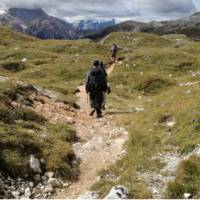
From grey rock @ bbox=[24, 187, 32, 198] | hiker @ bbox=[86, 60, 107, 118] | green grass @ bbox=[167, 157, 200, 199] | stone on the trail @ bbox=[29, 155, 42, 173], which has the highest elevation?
hiker @ bbox=[86, 60, 107, 118]

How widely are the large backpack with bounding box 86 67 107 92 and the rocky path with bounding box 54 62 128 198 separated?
6.13 ft

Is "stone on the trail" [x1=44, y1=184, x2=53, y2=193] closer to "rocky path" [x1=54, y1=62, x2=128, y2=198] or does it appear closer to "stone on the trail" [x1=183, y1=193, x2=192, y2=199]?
"rocky path" [x1=54, y1=62, x2=128, y2=198]

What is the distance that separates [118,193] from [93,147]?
285 inches

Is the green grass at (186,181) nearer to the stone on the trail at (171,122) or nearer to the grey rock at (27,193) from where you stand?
the grey rock at (27,193)

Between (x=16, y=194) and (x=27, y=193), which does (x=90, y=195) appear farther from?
(x=16, y=194)

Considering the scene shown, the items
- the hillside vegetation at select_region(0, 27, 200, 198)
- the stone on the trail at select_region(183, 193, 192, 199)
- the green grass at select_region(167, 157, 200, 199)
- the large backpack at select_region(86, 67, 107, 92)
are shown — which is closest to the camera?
the stone on the trail at select_region(183, 193, 192, 199)

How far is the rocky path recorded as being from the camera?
54.6 ft

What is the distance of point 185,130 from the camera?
62.5 ft

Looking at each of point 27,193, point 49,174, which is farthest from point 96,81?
point 27,193

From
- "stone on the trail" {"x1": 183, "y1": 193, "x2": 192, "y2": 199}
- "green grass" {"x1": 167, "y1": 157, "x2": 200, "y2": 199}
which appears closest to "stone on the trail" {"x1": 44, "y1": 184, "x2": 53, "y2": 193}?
"green grass" {"x1": 167, "y1": 157, "x2": 200, "y2": 199}

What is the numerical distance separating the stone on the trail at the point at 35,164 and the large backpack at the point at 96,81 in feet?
34.7

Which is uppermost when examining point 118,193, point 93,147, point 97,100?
point 97,100

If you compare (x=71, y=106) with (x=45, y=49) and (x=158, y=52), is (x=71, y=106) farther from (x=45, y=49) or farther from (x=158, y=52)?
(x=45, y=49)

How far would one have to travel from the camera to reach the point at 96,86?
27.6m
